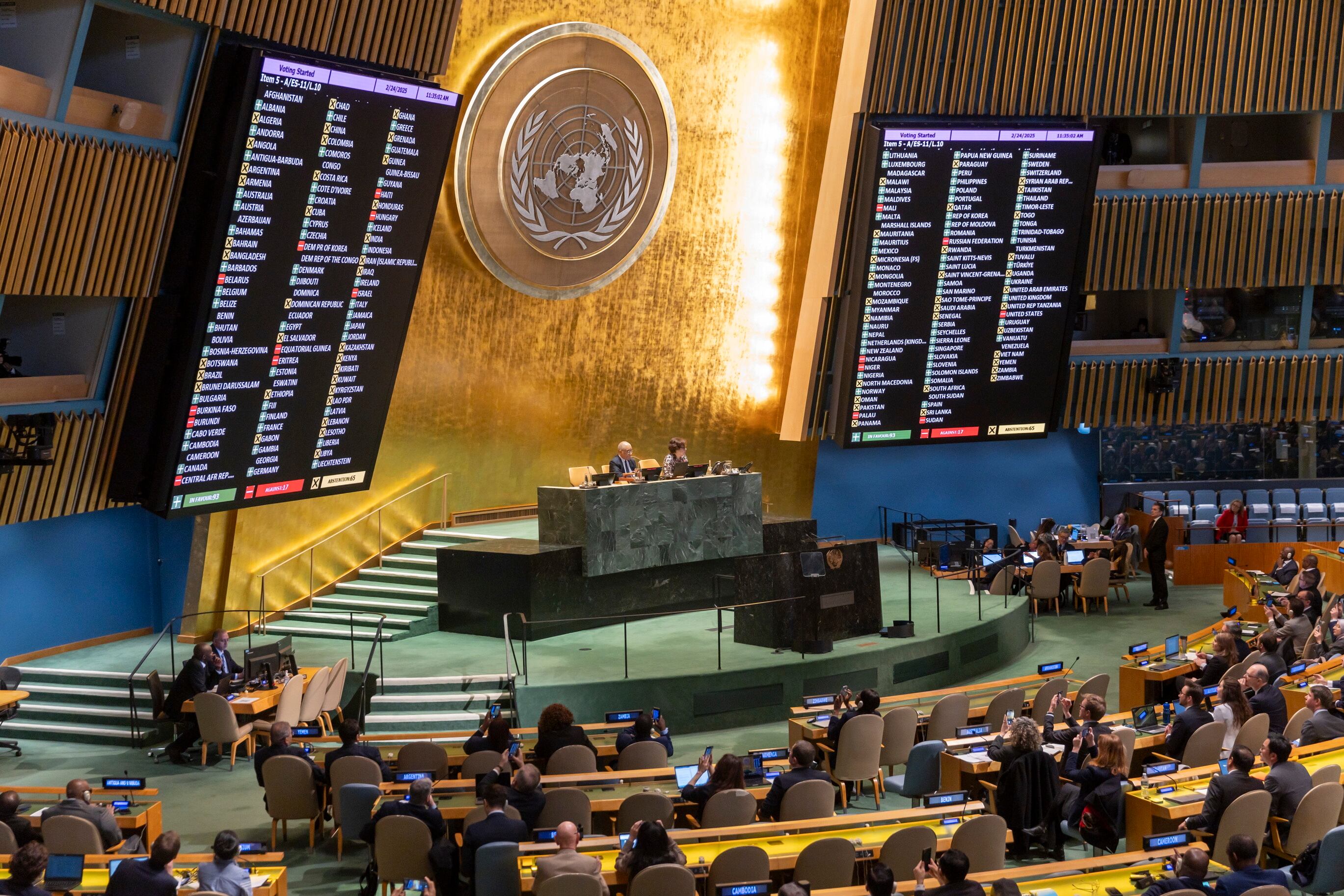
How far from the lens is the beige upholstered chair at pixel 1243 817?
8.55 metres

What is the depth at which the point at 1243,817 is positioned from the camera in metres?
8.59

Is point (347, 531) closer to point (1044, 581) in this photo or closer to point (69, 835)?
point (69, 835)

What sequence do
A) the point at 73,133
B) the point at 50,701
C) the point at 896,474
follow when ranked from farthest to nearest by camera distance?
the point at 896,474, the point at 50,701, the point at 73,133

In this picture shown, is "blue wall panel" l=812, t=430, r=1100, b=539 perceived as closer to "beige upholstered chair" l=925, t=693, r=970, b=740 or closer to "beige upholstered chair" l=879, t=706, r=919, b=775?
"beige upholstered chair" l=925, t=693, r=970, b=740

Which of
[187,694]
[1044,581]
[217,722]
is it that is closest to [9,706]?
[187,694]

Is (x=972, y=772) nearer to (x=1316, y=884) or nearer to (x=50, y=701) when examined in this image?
(x=1316, y=884)

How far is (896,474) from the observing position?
21.9m

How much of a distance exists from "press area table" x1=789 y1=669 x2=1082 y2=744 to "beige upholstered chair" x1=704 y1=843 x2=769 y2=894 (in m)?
3.73

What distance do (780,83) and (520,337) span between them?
4980 millimetres

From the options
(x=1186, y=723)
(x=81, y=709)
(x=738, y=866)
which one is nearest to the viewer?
(x=738, y=866)

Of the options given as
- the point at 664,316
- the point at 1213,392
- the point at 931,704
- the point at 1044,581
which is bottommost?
the point at 931,704

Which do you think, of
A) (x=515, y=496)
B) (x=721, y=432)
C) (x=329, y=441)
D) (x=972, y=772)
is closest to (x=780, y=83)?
(x=721, y=432)

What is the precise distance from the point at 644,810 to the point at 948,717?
3791mm

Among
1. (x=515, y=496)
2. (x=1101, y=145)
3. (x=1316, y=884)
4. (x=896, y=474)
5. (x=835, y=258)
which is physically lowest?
(x=1316, y=884)
